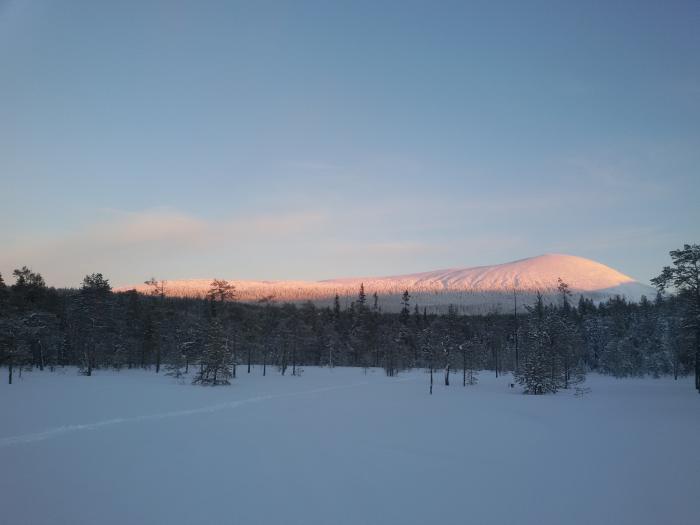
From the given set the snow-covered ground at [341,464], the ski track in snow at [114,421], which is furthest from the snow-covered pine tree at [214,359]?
the snow-covered ground at [341,464]

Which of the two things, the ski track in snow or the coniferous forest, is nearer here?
the ski track in snow

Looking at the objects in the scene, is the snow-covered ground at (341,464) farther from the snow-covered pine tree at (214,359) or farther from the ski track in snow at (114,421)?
the snow-covered pine tree at (214,359)

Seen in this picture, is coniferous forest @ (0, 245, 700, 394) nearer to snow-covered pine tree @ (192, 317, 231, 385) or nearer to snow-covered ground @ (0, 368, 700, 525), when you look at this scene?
snow-covered pine tree @ (192, 317, 231, 385)

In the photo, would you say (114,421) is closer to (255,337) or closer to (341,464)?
(341,464)

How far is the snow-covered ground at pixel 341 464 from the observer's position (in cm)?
1288

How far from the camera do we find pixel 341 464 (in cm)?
1786

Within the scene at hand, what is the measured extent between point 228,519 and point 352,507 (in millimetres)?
3506

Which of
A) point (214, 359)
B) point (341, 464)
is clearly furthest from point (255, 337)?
point (341, 464)

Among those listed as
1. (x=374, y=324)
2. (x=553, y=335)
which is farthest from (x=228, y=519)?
(x=374, y=324)

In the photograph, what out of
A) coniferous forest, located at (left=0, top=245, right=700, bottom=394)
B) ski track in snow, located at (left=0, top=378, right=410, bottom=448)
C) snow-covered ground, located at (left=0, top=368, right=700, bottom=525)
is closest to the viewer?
snow-covered ground, located at (left=0, top=368, right=700, bottom=525)

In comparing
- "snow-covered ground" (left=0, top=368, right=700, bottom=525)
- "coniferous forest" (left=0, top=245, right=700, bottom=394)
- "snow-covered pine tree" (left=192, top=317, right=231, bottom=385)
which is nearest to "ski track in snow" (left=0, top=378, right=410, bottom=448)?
"snow-covered ground" (left=0, top=368, right=700, bottom=525)

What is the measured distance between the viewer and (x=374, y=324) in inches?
4771

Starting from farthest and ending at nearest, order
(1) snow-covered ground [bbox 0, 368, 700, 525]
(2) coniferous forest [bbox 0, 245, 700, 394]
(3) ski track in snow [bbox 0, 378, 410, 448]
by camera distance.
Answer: (2) coniferous forest [bbox 0, 245, 700, 394], (3) ski track in snow [bbox 0, 378, 410, 448], (1) snow-covered ground [bbox 0, 368, 700, 525]

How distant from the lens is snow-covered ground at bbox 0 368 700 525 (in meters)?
12.9
